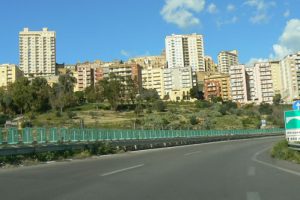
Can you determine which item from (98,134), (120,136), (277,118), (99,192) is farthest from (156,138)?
(277,118)

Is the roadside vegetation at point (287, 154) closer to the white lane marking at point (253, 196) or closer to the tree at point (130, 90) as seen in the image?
the white lane marking at point (253, 196)

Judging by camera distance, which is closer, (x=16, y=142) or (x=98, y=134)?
(x=16, y=142)

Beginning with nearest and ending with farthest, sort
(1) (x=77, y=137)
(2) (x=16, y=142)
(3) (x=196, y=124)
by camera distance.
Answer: (2) (x=16, y=142), (1) (x=77, y=137), (3) (x=196, y=124)

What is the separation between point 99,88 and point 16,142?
361 ft

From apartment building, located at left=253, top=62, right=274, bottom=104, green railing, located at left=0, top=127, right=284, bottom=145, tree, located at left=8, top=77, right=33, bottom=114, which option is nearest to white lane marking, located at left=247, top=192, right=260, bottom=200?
green railing, located at left=0, top=127, right=284, bottom=145

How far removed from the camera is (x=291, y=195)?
10031mm

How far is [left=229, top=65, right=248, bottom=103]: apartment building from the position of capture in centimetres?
18975

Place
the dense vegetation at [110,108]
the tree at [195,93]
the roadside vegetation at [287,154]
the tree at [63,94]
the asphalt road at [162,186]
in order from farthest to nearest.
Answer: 1. the tree at [195,93]
2. the tree at [63,94]
3. the dense vegetation at [110,108]
4. the roadside vegetation at [287,154]
5. the asphalt road at [162,186]

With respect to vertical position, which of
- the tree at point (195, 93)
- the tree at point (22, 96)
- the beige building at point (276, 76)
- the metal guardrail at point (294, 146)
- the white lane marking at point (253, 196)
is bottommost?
the white lane marking at point (253, 196)

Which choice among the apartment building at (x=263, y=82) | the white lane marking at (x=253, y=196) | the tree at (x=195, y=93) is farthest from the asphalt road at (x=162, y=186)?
the apartment building at (x=263, y=82)

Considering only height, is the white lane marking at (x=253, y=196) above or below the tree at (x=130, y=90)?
below

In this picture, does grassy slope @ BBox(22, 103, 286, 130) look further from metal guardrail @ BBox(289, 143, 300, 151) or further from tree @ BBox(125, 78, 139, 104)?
metal guardrail @ BBox(289, 143, 300, 151)

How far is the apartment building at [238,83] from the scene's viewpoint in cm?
18975

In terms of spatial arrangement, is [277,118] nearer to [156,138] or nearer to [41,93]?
[41,93]
